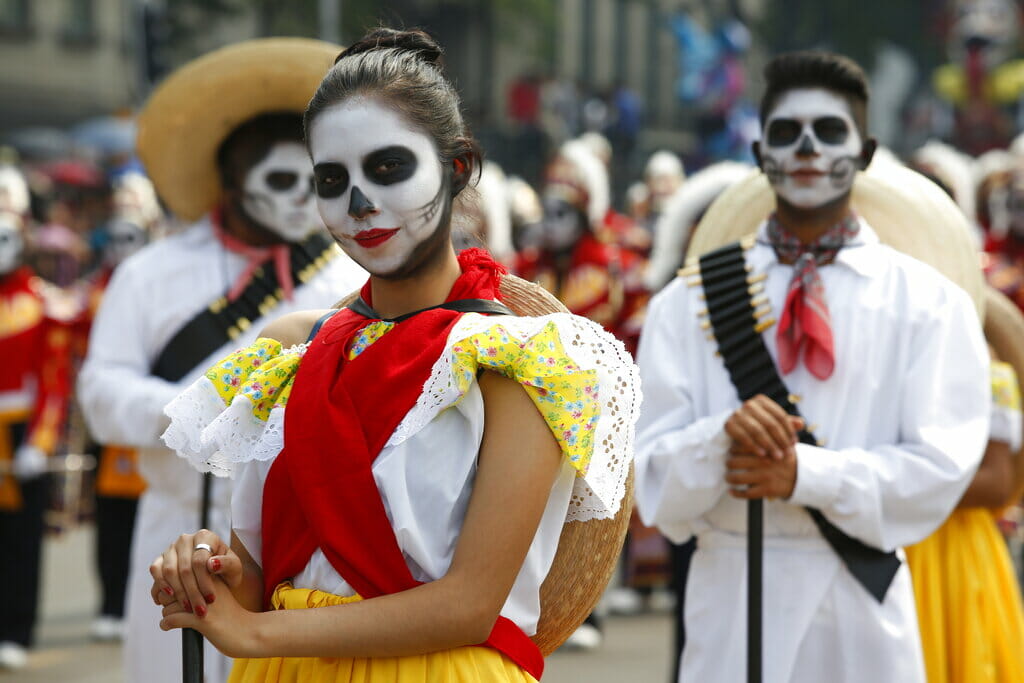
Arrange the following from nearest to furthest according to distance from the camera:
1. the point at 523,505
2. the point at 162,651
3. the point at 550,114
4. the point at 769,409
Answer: the point at 523,505 < the point at 769,409 < the point at 162,651 < the point at 550,114

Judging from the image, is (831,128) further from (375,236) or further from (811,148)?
(375,236)

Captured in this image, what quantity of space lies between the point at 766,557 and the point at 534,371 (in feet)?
5.92

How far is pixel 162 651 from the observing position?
5109 mm

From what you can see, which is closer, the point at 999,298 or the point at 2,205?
the point at 999,298

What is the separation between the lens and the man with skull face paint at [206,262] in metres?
5.34

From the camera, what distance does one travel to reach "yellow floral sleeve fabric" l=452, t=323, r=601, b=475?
2.86m

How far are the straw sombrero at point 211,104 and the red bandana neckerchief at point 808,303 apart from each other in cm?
167

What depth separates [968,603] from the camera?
16.4ft

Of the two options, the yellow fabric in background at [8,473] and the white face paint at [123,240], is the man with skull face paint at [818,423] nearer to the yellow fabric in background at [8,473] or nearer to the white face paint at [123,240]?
the yellow fabric in background at [8,473]

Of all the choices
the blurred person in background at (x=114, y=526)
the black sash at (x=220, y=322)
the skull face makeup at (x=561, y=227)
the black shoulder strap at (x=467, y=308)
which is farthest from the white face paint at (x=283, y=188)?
the skull face makeup at (x=561, y=227)

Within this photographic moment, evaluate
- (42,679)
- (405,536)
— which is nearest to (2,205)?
(42,679)

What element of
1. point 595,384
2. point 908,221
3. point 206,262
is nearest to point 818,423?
point 908,221

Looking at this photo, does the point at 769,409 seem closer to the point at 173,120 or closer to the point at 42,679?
the point at 173,120

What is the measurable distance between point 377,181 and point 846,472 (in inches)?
72.1
